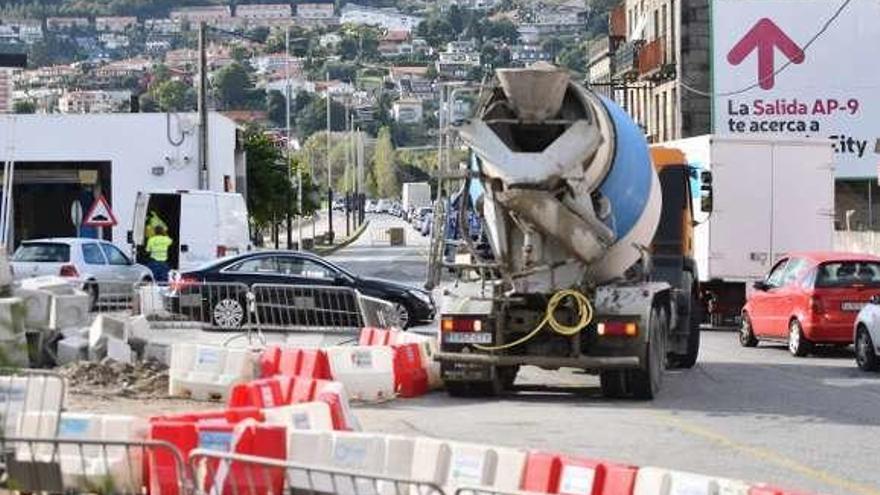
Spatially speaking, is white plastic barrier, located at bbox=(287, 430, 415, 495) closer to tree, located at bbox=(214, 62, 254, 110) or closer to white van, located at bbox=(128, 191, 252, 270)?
white van, located at bbox=(128, 191, 252, 270)

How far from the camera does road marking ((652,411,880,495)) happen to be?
11.1m

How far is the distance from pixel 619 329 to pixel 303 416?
7.12m

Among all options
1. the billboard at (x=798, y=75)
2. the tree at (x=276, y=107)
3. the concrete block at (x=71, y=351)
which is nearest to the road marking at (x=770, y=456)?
the concrete block at (x=71, y=351)

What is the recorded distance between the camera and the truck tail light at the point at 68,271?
32.0 metres

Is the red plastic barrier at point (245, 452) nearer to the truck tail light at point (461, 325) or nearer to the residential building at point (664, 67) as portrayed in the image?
the truck tail light at point (461, 325)

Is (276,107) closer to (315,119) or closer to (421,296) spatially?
(315,119)

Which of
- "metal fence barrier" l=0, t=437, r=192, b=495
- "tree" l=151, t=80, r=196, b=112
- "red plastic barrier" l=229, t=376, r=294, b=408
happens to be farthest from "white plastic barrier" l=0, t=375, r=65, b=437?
"tree" l=151, t=80, r=196, b=112

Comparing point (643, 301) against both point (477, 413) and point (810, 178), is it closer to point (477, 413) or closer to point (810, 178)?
point (477, 413)

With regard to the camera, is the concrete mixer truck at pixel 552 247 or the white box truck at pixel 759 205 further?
the white box truck at pixel 759 205

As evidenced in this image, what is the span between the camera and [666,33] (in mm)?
61656

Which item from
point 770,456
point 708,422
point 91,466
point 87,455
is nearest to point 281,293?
point 708,422

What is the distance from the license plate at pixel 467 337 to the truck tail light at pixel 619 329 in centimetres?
117

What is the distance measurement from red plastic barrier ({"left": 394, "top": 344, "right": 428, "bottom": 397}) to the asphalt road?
197mm

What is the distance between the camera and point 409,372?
58.4 ft
